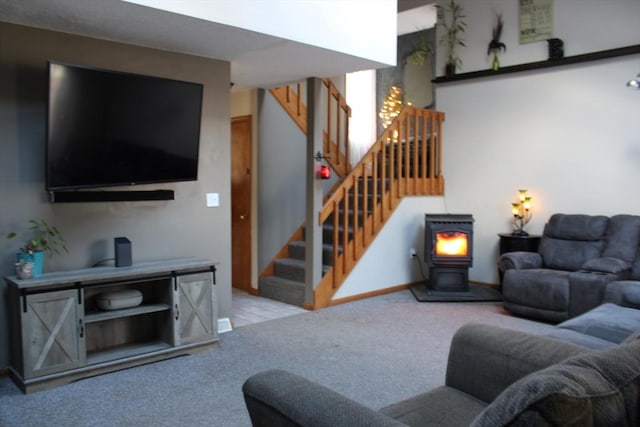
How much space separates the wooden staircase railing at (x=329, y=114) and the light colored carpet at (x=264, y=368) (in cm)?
216

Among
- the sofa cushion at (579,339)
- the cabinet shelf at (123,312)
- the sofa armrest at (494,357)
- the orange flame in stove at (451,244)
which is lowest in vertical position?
the cabinet shelf at (123,312)

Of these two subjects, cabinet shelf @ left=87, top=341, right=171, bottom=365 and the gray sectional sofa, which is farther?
cabinet shelf @ left=87, top=341, right=171, bottom=365

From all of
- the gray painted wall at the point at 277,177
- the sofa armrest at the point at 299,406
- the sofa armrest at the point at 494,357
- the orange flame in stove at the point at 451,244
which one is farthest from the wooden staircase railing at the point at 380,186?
the sofa armrest at the point at 299,406

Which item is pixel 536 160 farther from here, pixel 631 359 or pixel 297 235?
pixel 631 359

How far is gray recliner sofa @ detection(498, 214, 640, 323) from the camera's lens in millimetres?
4445

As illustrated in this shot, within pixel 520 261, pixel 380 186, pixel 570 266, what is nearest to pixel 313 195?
pixel 380 186

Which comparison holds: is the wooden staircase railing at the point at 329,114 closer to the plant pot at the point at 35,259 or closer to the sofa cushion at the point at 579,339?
the plant pot at the point at 35,259

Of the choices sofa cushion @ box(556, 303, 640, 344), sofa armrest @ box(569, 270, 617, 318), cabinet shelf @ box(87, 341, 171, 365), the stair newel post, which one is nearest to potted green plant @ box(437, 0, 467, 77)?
the stair newel post

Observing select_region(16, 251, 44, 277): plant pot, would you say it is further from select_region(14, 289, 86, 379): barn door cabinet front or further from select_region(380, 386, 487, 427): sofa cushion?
select_region(380, 386, 487, 427): sofa cushion

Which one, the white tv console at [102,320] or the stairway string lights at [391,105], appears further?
the stairway string lights at [391,105]

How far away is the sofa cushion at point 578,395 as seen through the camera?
1067mm

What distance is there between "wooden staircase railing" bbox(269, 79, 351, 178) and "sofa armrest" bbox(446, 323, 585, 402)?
3.78m

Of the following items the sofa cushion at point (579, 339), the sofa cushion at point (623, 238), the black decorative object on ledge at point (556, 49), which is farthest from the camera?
the black decorative object on ledge at point (556, 49)

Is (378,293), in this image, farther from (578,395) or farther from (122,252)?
(578,395)
